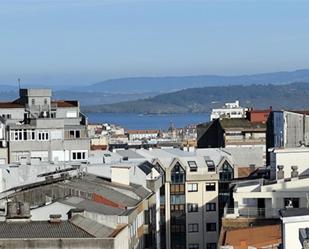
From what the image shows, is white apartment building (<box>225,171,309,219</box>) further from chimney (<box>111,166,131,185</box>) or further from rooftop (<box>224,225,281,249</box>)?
chimney (<box>111,166,131,185</box>)

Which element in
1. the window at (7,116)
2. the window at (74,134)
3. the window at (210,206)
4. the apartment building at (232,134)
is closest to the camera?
the window at (210,206)

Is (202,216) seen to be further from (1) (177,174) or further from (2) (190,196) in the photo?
(1) (177,174)

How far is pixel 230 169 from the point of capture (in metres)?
84.4

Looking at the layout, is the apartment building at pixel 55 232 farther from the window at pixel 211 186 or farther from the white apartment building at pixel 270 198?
the window at pixel 211 186

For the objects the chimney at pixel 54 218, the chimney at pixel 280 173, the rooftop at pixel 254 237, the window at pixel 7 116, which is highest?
the window at pixel 7 116

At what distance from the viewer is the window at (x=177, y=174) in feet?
271

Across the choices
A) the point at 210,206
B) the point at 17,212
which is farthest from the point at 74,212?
the point at 210,206

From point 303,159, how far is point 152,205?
820 centimetres

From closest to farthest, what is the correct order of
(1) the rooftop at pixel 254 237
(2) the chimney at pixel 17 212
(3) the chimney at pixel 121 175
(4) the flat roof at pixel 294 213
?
(4) the flat roof at pixel 294 213 → (2) the chimney at pixel 17 212 → (1) the rooftop at pixel 254 237 → (3) the chimney at pixel 121 175

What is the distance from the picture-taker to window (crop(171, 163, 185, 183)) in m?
82.7

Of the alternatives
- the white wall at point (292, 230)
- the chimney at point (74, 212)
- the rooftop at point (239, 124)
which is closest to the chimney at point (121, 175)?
the chimney at point (74, 212)

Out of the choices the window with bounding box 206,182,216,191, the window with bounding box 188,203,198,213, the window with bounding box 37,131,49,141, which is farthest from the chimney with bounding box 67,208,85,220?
the window with bounding box 37,131,49,141

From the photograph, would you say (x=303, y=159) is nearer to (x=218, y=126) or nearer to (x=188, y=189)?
(x=188, y=189)

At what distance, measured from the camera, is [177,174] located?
82875 millimetres
